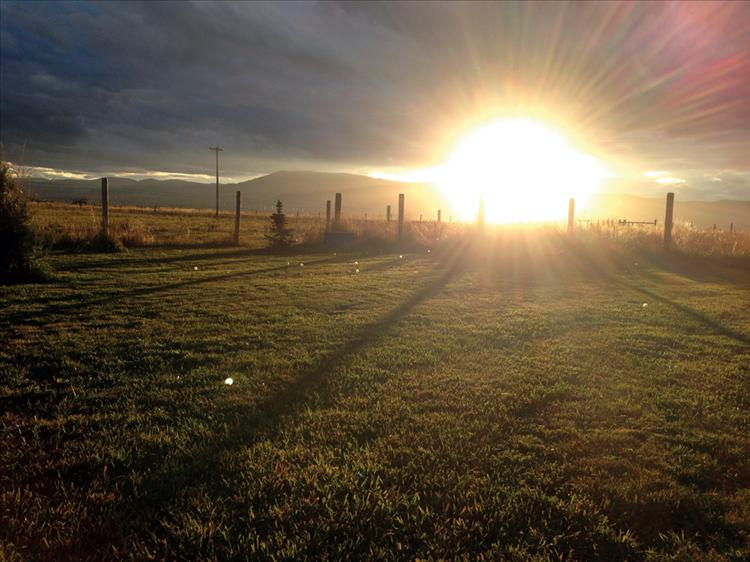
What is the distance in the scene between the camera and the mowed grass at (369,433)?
7.89 ft

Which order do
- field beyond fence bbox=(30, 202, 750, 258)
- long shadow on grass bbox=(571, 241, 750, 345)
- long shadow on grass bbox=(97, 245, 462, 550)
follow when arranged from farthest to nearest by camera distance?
field beyond fence bbox=(30, 202, 750, 258) < long shadow on grass bbox=(571, 241, 750, 345) < long shadow on grass bbox=(97, 245, 462, 550)

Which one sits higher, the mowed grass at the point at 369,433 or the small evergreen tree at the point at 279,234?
the small evergreen tree at the point at 279,234

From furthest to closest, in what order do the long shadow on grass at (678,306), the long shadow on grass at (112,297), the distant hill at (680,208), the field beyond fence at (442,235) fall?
the distant hill at (680,208)
the field beyond fence at (442,235)
the long shadow on grass at (112,297)
the long shadow on grass at (678,306)

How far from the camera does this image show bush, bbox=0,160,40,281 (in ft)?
31.5

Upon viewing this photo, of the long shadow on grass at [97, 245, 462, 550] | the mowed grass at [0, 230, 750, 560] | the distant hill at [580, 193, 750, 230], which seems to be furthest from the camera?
the distant hill at [580, 193, 750, 230]

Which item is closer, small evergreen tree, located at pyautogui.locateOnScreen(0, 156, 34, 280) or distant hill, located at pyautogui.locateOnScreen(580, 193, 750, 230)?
small evergreen tree, located at pyautogui.locateOnScreen(0, 156, 34, 280)

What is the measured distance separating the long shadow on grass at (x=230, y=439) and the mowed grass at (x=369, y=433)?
0.6 inches

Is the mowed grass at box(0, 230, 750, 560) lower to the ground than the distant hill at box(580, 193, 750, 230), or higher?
lower

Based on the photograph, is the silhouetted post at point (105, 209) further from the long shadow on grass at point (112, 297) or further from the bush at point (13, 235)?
the long shadow on grass at point (112, 297)

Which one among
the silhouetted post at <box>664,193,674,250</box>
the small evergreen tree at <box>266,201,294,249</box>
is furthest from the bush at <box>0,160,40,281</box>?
the silhouetted post at <box>664,193,674,250</box>

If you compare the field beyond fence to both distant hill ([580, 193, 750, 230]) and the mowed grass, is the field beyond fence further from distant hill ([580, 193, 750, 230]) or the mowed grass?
distant hill ([580, 193, 750, 230])

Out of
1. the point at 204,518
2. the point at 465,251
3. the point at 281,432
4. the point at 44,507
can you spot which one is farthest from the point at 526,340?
the point at 465,251

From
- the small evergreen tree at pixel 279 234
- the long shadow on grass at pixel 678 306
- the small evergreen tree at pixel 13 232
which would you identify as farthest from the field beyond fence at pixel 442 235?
the small evergreen tree at pixel 13 232

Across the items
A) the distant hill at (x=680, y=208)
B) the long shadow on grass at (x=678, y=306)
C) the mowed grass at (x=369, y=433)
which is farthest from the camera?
the distant hill at (x=680, y=208)
